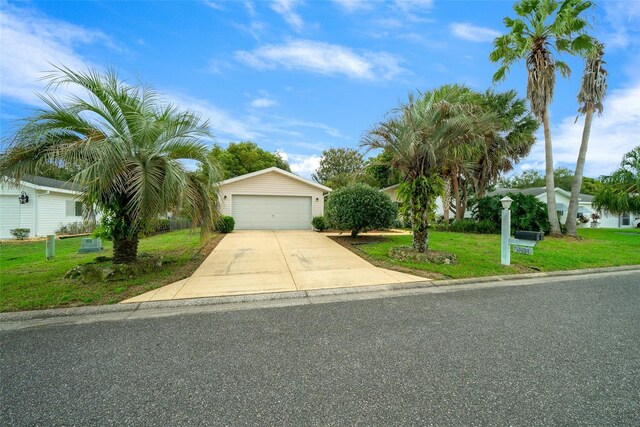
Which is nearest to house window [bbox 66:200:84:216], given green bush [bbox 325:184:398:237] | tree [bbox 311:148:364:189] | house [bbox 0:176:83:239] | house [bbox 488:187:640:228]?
house [bbox 0:176:83:239]

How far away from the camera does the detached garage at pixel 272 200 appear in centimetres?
1495

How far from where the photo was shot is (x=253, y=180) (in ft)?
49.4

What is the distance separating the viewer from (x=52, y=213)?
13609mm

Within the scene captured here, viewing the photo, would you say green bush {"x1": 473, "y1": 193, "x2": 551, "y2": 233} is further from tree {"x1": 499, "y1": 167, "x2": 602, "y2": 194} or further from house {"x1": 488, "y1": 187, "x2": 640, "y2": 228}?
tree {"x1": 499, "y1": 167, "x2": 602, "y2": 194}

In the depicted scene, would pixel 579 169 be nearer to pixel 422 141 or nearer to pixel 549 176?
pixel 549 176

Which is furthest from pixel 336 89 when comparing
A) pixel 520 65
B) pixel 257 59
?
pixel 520 65

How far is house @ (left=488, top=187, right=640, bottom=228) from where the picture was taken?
21.5 m

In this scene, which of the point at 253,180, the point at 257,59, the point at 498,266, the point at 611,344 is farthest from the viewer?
the point at 253,180

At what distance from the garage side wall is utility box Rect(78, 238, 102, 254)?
635 centimetres

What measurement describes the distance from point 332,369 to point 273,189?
13.5m

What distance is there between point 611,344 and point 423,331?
197cm

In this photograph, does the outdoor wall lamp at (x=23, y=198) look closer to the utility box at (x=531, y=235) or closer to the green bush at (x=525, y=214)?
Answer: the utility box at (x=531, y=235)

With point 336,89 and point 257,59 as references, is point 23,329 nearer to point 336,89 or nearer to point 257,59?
point 257,59

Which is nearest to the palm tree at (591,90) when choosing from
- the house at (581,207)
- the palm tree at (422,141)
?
the house at (581,207)
